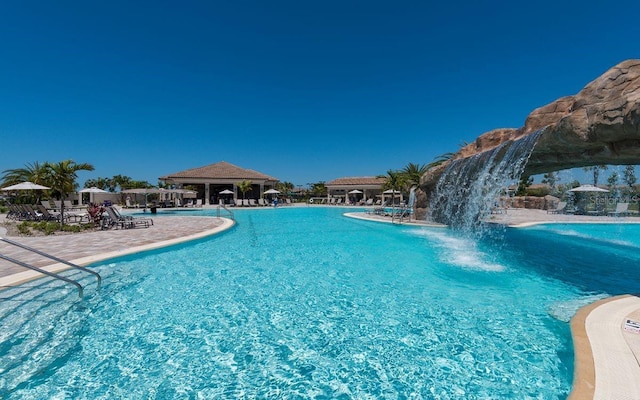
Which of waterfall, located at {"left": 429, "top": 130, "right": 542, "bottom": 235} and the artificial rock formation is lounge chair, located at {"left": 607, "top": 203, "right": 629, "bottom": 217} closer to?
waterfall, located at {"left": 429, "top": 130, "right": 542, "bottom": 235}

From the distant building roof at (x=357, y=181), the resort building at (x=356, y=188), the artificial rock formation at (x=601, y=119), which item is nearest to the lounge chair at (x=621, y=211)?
the artificial rock formation at (x=601, y=119)

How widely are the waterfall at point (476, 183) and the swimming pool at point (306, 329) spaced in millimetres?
3427

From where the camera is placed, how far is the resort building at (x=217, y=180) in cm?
3872

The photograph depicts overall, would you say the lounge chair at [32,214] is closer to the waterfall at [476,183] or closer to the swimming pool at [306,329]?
the swimming pool at [306,329]

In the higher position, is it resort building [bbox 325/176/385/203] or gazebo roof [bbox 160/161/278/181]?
gazebo roof [bbox 160/161/278/181]

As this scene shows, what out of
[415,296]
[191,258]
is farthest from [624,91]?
[191,258]

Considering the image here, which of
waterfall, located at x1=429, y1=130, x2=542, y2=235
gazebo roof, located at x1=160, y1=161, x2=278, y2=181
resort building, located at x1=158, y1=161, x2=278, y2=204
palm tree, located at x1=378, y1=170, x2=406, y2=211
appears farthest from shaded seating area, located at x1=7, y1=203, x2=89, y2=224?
palm tree, located at x1=378, y1=170, x2=406, y2=211

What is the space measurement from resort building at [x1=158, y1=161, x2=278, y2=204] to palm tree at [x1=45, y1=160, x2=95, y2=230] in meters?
23.5

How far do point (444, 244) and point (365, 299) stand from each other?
708cm

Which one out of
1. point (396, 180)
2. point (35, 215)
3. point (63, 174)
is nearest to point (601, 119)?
point (63, 174)

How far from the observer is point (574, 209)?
25734 mm

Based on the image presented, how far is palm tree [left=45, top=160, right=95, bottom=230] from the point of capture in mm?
13164

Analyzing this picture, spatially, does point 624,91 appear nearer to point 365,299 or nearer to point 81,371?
point 365,299

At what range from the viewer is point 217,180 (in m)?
39.6
